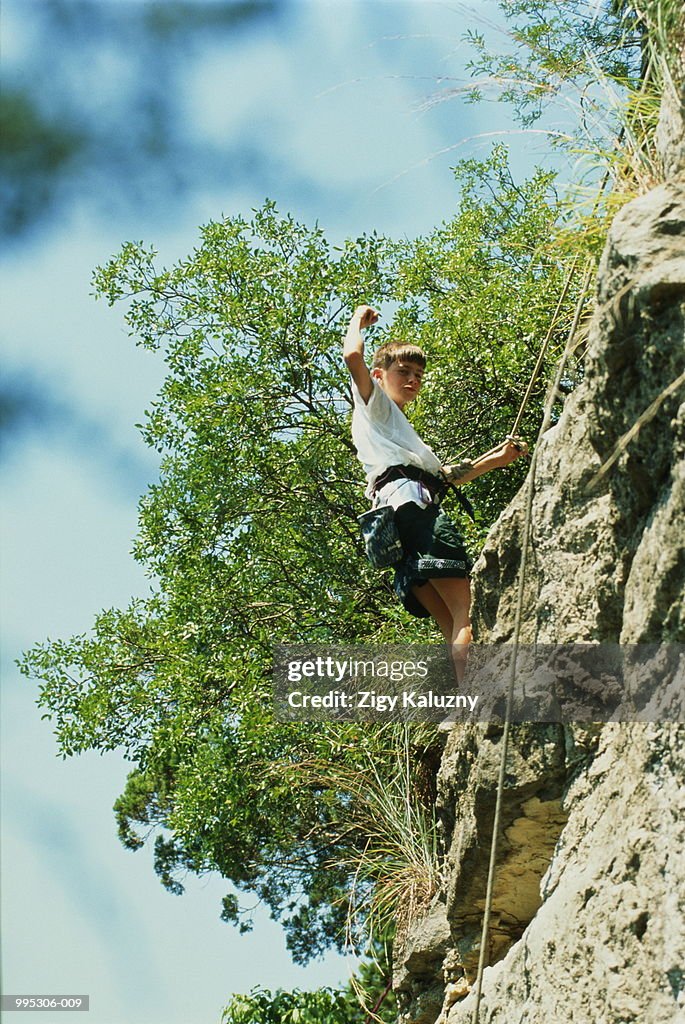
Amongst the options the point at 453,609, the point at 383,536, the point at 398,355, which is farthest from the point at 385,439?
the point at 453,609

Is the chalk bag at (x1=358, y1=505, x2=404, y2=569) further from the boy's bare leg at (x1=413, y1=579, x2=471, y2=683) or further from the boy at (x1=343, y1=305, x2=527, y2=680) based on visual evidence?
the boy's bare leg at (x1=413, y1=579, x2=471, y2=683)

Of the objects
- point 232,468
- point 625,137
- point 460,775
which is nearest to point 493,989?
point 460,775

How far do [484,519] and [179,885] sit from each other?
628 centimetres

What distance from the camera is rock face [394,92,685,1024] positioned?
3.44 metres

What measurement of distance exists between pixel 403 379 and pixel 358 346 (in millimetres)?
773

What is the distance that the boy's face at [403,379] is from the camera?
18.3 feet

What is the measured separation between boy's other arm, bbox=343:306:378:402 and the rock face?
84 cm

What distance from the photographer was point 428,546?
5.29 m

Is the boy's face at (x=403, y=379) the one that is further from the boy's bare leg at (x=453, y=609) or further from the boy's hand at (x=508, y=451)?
the boy's bare leg at (x=453, y=609)

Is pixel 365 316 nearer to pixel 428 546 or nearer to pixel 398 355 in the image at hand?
pixel 398 355

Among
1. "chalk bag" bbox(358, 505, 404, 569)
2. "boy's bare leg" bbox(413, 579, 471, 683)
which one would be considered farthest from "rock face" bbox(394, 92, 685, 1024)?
"chalk bag" bbox(358, 505, 404, 569)

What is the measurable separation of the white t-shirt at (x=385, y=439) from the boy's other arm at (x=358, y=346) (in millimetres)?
104

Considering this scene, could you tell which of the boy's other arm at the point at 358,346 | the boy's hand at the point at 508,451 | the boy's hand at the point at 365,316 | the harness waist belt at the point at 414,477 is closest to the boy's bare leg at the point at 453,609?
the harness waist belt at the point at 414,477

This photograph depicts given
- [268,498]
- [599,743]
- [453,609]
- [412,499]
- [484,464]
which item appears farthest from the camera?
[268,498]
